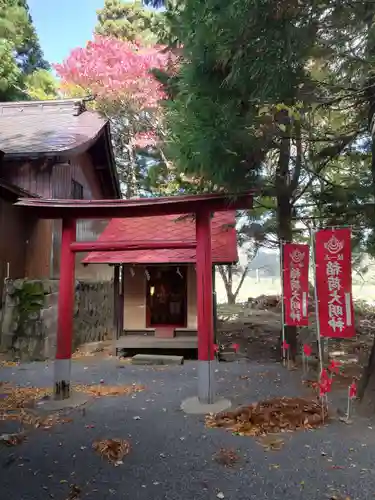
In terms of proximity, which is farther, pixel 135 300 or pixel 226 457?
pixel 135 300

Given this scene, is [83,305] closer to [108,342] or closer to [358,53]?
[108,342]

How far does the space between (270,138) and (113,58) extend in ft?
44.6

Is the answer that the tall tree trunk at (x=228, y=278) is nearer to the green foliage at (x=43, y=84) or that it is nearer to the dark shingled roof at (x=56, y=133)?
the dark shingled roof at (x=56, y=133)

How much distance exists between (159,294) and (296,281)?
4072mm

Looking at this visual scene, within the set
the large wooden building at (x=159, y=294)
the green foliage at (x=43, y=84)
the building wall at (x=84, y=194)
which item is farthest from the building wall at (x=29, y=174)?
the green foliage at (x=43, y=84)

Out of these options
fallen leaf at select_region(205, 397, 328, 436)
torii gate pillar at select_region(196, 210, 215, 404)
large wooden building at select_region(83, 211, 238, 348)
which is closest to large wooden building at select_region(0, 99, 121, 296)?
large wooden building at select_region(83, 211, 238, 348)

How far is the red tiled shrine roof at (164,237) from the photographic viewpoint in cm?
966

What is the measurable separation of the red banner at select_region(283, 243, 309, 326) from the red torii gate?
94.0 inches

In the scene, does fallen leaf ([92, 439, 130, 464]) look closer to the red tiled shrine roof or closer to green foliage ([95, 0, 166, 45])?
the red tiled shrine roof

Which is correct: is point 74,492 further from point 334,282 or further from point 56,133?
point 56,133

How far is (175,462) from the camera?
405 centimetres

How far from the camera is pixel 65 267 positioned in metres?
6.65

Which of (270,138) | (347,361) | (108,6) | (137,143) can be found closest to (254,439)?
(270,138)

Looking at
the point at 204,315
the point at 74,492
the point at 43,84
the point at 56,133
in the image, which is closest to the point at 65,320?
the point at 204,315
